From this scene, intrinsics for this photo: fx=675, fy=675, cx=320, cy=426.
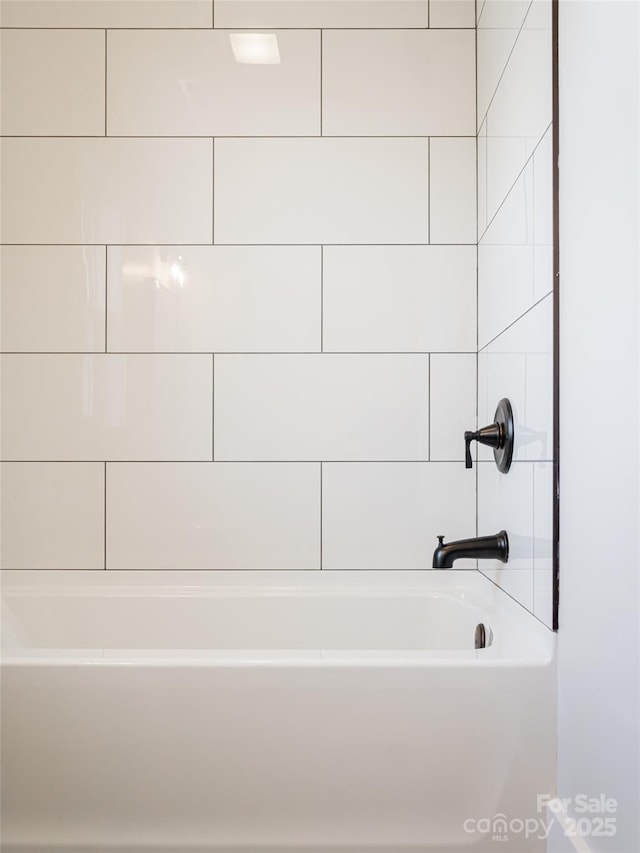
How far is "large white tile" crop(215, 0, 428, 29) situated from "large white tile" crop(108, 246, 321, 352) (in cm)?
57

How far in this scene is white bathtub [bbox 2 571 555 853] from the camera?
1031 millimetres

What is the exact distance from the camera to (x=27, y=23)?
1.72 meters

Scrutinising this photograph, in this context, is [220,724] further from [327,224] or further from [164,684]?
[327,224]

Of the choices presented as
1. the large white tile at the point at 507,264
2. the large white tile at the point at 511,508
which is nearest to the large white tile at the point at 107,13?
the large white tile at the point at 507,264

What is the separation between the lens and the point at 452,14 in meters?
1.70

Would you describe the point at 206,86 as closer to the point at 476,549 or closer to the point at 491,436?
the point at 491,436

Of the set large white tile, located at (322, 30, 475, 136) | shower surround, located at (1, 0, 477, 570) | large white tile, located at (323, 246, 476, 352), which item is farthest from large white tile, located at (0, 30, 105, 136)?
large white tile, located at (323, 246, 476, 352)

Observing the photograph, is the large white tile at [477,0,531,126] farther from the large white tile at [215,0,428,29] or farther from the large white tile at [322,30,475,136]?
the large white tile at [215,0,428,29]

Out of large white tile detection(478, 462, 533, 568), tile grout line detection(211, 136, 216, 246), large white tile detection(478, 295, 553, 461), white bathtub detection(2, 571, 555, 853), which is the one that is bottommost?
white bathtub detection(2, 571, 555, 853)

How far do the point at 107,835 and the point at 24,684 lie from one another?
27 cm

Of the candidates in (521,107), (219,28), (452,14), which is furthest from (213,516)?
(452,14)

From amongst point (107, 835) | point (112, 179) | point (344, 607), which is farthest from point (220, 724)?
point (112, 179)

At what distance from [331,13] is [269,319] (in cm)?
79

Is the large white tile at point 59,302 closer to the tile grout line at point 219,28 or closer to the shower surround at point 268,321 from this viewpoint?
the shower surround at point 268,321
